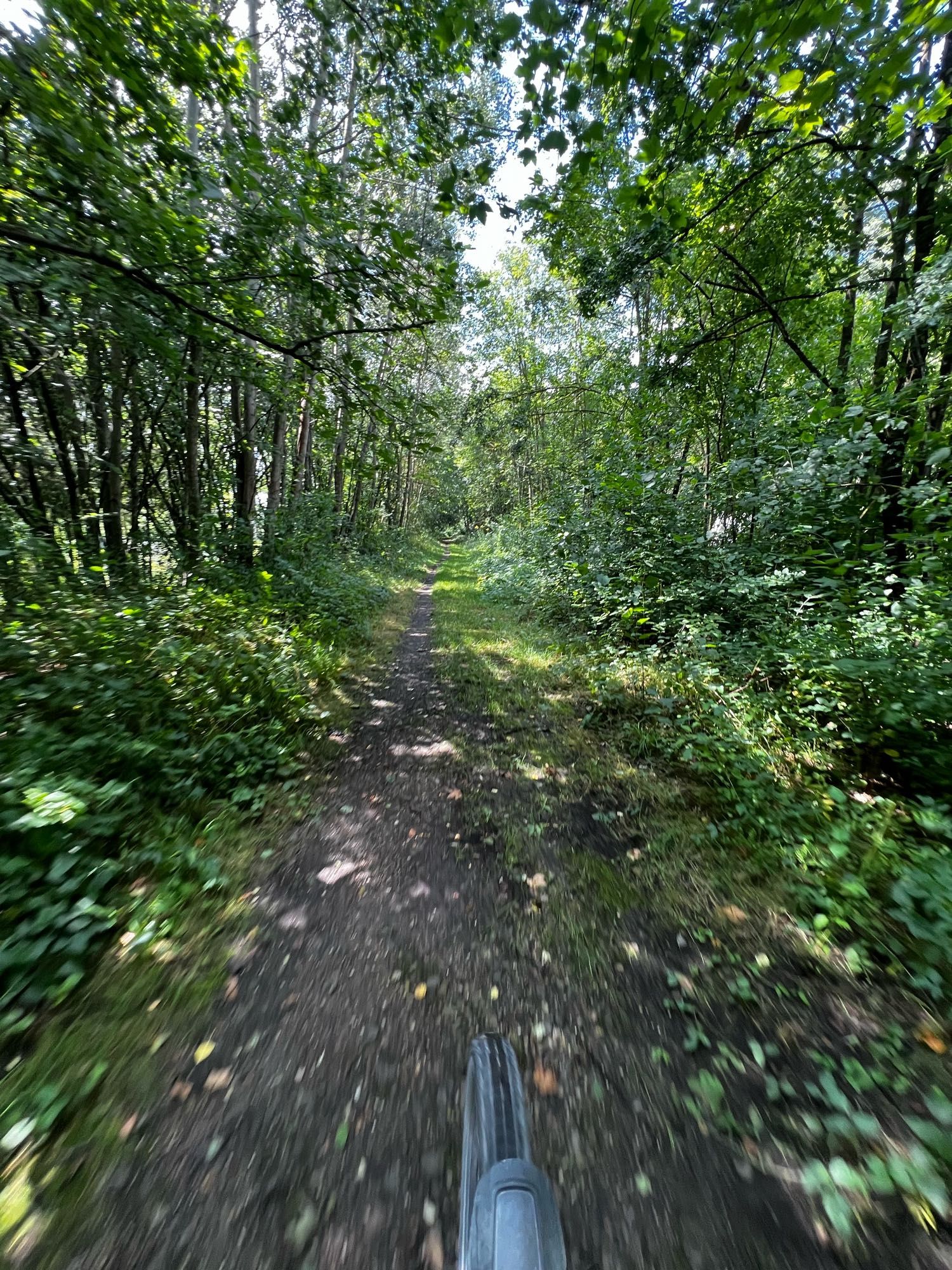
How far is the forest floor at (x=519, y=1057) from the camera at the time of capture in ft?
4.78

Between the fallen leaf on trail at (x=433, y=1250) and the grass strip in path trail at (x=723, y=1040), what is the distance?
589 mm

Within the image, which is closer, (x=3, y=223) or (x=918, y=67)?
(x=3, y=223)

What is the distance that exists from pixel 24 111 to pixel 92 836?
14.1 ft

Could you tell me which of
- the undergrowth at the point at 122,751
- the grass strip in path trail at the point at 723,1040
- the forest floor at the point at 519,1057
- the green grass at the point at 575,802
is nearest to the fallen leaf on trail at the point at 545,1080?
the forest floor at the point at 519,1057

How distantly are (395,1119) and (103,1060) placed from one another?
1.22m

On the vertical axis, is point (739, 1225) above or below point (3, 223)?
below

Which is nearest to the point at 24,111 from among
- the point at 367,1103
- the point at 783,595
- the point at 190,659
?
the point at 190,659

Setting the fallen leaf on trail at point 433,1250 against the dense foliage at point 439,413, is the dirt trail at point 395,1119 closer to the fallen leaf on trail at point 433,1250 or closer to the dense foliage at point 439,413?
the fallen leaf on trail at point 433,1250

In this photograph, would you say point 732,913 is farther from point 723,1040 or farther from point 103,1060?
point 103,1060

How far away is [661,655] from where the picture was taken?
19.8 ft

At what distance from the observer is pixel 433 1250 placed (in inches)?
57.1

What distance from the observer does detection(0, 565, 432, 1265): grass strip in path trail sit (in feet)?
4.84

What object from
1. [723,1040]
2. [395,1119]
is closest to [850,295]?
[723,1040]

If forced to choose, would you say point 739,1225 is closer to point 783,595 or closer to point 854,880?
point 854,880
